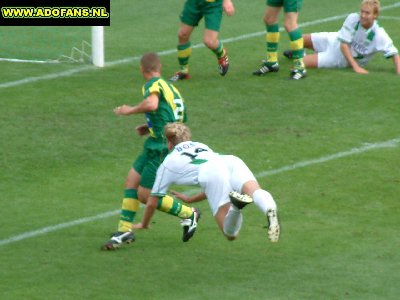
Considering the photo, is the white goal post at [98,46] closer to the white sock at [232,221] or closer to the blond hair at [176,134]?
the blond hair at [176,134]

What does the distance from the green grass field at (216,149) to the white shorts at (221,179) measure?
1.92ft

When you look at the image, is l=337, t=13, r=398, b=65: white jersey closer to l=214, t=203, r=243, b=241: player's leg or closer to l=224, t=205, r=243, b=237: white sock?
l=214, t=203, r=243, b=241: player's leg

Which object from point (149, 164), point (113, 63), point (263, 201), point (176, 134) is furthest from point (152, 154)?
point (113, 63)

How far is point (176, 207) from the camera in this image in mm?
10148

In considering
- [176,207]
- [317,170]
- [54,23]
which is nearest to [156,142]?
[176,207]

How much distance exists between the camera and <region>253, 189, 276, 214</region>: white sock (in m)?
8.91

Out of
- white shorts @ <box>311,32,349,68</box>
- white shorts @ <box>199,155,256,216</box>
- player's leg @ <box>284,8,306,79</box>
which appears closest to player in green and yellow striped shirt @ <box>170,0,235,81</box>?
player's leg @ <box>284,8,306,79</box>

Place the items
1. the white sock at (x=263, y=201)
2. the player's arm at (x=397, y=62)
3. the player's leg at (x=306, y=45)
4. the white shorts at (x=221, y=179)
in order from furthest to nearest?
the player's leg at (x=306, y=45)
the player's arm at (x=397, y=62)
the white shorts at (x=221, y=179)
the white sock at (x=263, y=201)

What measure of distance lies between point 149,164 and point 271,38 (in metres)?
5.90

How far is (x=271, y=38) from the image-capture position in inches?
615

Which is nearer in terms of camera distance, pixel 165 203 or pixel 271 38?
pixel 165 203

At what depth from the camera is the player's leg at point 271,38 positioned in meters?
15.6

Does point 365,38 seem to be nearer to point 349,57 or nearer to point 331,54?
point 349,57

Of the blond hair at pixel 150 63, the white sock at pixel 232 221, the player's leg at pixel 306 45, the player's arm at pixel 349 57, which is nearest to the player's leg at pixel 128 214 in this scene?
the blond hair at pixel 150 63
